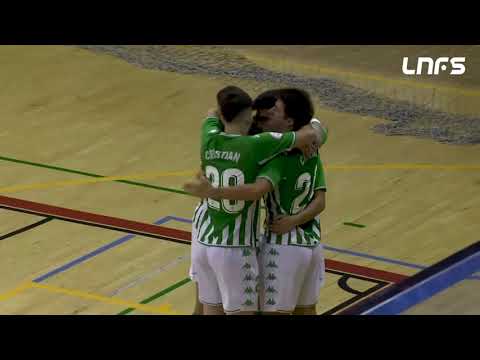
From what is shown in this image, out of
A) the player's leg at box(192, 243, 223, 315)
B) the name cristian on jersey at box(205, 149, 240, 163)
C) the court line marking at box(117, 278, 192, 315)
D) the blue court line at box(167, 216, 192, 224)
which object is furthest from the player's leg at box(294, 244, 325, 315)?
the blue court line at box(167, 216, 192, 224)

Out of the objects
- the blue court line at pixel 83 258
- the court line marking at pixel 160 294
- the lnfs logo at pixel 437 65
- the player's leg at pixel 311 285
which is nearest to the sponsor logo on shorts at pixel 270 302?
the player's leg at pixel 311 285

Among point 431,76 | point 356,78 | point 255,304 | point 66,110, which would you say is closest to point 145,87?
point 66,110

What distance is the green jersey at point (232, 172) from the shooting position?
5359 millimetres

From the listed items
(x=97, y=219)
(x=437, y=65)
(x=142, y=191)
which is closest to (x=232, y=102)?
(x=97, y=219)

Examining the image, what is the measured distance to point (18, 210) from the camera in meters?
9.55

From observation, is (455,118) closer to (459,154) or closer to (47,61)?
(459,154)

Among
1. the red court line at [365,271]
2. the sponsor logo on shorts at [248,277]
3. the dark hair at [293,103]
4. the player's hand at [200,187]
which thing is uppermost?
the dark hair at [293,103]

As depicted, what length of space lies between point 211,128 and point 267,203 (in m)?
0.51

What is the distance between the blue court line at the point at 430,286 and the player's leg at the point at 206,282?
1.28 metres

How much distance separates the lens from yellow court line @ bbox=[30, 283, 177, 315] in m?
7.47

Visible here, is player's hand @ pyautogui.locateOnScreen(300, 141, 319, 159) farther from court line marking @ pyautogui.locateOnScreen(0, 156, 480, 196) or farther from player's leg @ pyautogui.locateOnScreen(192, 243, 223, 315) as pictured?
court line marking @ pyautogui.locateOnScreen(0, 156, 480, 196)

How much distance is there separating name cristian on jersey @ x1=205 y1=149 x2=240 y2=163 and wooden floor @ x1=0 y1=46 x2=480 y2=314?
133 cm

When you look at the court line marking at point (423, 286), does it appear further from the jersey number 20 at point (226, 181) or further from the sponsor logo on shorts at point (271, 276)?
the jersey number 20 at point (226, 181)

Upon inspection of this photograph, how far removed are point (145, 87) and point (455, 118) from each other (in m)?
4.08
